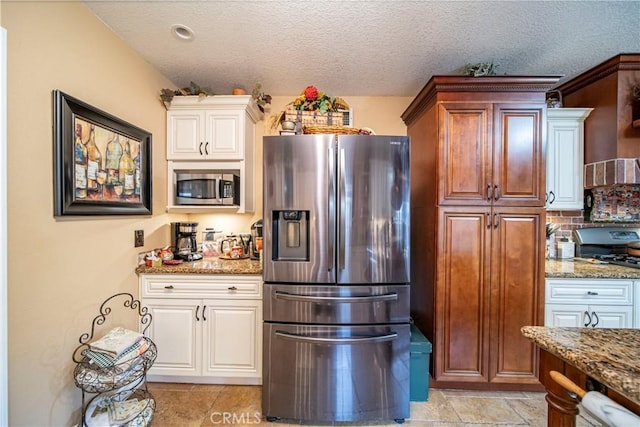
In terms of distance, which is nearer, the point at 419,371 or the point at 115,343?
the point at 115,343

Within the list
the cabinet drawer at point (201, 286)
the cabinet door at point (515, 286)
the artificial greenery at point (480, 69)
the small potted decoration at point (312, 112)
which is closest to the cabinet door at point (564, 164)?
the cabinet door at point (515, 286)

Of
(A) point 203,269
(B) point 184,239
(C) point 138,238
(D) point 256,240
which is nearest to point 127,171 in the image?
(C) point 138,238

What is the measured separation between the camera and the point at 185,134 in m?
2.29

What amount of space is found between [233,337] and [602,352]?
1.97 meters

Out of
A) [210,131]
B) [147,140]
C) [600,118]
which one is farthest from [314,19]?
[600,118]

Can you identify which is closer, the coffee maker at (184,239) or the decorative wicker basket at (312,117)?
the decorative wicker basket at (312,117)

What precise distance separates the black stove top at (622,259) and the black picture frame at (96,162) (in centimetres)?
390

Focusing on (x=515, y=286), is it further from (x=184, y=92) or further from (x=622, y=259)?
(x=184, y=92)

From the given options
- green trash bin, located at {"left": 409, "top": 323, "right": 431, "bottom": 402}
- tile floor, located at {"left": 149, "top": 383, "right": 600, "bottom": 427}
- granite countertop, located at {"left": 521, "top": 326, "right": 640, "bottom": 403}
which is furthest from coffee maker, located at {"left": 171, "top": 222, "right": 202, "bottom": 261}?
granite countertop, located at {"left": 521, "top": 326, "right": 640, "bottom": 403}

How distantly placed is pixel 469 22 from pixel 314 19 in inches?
38.6

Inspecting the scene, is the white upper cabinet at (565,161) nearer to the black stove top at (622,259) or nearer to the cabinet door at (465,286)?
the black stove top at (622,259)

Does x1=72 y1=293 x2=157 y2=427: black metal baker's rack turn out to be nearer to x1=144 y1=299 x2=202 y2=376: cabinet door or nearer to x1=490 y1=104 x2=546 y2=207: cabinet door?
x1=144 y1=299 x2=202 y2=376: cabinet door

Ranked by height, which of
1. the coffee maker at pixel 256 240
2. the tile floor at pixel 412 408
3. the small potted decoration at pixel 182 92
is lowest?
the tile floor at pixel 412 408

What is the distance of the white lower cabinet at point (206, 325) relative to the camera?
195 centimetres
